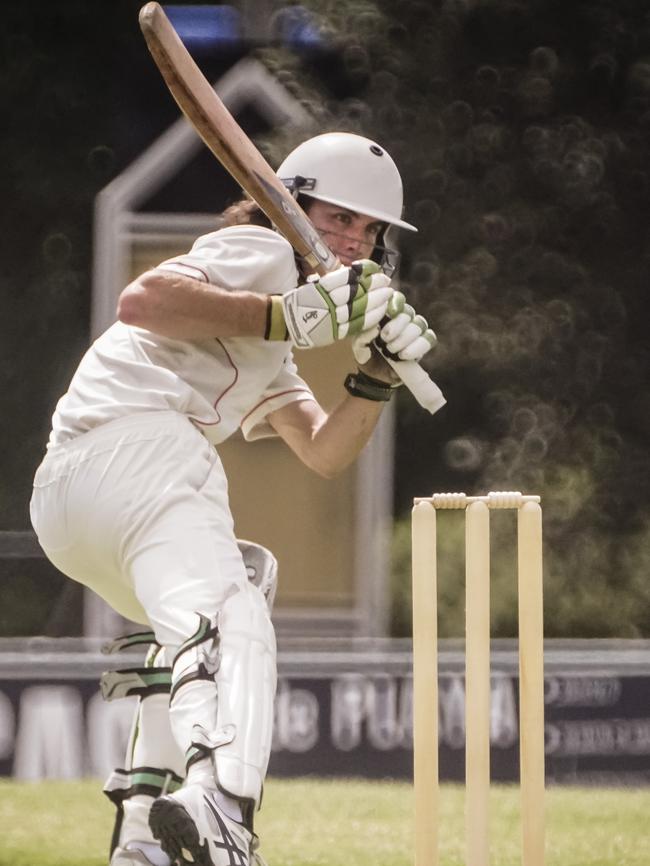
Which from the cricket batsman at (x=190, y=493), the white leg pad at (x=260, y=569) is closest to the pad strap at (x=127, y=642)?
the cricket batsman at (x=190, y=493)

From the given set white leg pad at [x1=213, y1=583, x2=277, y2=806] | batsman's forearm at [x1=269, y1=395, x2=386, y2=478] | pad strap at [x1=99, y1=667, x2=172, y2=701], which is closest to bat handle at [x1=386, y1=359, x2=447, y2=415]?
batsman's forearm at [x1=269, y1=395, x2=386, y2=478]

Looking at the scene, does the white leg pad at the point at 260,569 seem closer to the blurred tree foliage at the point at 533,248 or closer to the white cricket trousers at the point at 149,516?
the white cricket trousers at the point at 149,516

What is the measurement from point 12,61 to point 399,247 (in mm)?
1790

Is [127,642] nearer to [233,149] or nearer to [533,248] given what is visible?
[233,149]

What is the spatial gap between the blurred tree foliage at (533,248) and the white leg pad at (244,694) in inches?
158

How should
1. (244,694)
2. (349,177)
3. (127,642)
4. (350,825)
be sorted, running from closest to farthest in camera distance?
1. (244,694)
2. (127,642)
3. (349,177)
4. (350,825)

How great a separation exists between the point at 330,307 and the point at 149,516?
0.40m

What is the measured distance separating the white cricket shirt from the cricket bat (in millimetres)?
92

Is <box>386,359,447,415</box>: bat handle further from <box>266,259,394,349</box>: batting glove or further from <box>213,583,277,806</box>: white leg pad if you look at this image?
<box>213,583,277,806</box>: white leg pad

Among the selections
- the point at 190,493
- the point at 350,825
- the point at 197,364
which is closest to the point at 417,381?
the point at 197,364

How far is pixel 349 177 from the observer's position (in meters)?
2.73

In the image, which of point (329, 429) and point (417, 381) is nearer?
point (417, 381)

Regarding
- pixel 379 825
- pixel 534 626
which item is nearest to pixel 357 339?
pixel 534 626

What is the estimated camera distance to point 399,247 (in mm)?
6309
